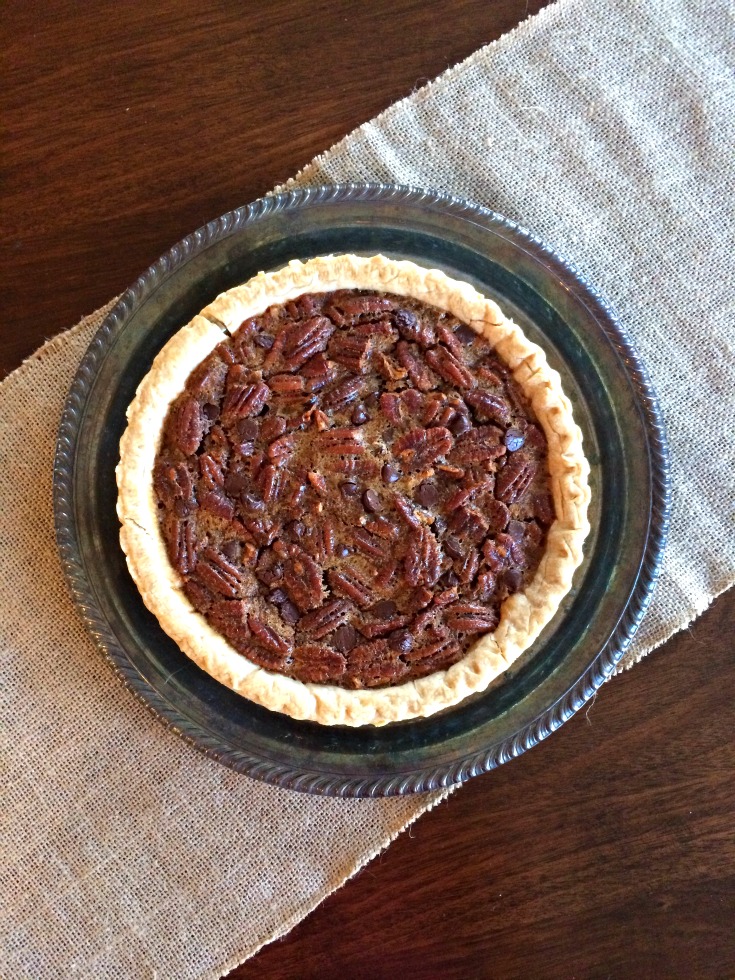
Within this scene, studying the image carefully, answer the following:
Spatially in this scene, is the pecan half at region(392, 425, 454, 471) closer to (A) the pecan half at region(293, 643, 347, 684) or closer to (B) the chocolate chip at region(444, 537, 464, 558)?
(B) the chocolate chip at region(444, 537, 464, 558)

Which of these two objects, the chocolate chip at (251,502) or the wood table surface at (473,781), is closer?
the chocolate chip at (251,502)

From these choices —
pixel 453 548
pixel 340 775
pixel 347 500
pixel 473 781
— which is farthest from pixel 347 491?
pixel 473 781

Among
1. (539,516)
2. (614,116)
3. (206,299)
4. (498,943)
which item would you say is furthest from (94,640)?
(614,116)

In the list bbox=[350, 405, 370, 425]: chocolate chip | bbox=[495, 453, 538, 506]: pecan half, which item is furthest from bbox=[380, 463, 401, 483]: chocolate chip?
bbox=[495, 453, 538, 506]: pecan half

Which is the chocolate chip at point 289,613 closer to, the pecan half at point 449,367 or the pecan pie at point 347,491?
the pecan pie at point 347,491

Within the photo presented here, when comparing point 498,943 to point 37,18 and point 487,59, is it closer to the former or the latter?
point 487,59

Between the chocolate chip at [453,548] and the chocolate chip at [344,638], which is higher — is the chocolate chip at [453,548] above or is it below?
above

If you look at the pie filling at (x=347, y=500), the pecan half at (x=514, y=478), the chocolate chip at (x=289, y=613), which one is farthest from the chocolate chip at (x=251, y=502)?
the pecan half at (x=514, y=478)
